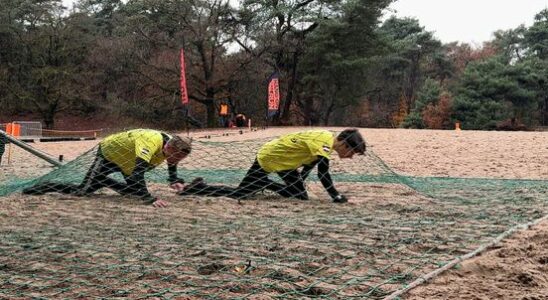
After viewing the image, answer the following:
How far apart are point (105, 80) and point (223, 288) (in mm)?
27430

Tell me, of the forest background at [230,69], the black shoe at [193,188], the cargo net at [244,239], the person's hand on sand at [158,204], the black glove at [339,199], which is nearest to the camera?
the cargo net at [244,239]

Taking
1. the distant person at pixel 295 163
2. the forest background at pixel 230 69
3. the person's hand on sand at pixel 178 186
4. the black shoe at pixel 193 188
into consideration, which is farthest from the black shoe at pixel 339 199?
the forest background at pixel 230 69

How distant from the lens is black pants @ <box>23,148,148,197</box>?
5.40 meters

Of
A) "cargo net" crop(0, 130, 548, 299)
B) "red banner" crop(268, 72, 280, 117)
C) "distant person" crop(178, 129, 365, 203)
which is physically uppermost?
"red banner" crop(268, 72, 280, 117)

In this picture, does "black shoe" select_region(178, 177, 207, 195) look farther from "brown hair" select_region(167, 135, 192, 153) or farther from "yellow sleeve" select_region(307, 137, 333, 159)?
"yellow sleeve" select_region(307, 137, 333, 159)

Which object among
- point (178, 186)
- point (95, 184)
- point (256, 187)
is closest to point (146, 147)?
point (178, 186)

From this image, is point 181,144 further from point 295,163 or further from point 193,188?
point 295,163

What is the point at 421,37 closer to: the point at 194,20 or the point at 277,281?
the point at 194,20

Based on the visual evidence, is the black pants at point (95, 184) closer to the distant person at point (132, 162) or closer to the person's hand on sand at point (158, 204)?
the distant person at point (132, 162)

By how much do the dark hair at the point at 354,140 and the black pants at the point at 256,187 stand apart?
625 mm

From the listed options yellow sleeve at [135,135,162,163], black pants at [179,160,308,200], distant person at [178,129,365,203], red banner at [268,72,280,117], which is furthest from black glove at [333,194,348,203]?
red banner at [268,72,280,117]

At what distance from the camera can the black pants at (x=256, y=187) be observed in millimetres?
5328

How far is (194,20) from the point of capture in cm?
2319

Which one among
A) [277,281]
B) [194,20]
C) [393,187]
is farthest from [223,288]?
[194,20]
